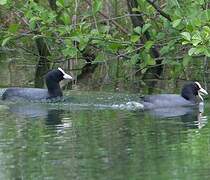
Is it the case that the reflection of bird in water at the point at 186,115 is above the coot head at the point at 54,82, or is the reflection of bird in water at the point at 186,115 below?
below

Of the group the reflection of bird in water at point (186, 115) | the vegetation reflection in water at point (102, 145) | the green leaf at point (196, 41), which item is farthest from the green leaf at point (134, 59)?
the green leaf at point (196, 41)

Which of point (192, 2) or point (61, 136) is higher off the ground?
point (192, 2)

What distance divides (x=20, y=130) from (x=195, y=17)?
3615 mm

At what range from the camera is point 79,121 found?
1299 cm

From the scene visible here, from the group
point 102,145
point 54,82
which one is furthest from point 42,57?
point 102,145

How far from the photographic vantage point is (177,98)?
15.8 m

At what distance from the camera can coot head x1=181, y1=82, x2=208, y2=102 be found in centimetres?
1603

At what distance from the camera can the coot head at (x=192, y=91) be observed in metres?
16.0

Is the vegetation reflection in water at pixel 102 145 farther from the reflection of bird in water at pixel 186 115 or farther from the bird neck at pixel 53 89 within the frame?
the bird neck at pixel 53 89

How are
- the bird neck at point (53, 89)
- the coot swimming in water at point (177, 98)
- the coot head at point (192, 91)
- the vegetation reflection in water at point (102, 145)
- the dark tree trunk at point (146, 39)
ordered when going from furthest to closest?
the dark tree trunk at point (146, 39) < the bird neck at point (53, 89) < the coot head at point (192, 91) < the coot swimming in water at point (177, 98) < the vegetation reflection in water at point (102, 145)

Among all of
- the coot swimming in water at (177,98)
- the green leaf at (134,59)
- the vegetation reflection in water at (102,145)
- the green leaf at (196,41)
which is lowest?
the vegetation reflection in water at (102,145)

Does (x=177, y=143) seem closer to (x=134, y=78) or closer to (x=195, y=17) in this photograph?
(x=195, y=17)

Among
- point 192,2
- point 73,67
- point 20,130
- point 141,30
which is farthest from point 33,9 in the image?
point 73,67

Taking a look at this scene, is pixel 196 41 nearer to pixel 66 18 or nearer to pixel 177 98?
pixel 177 98
